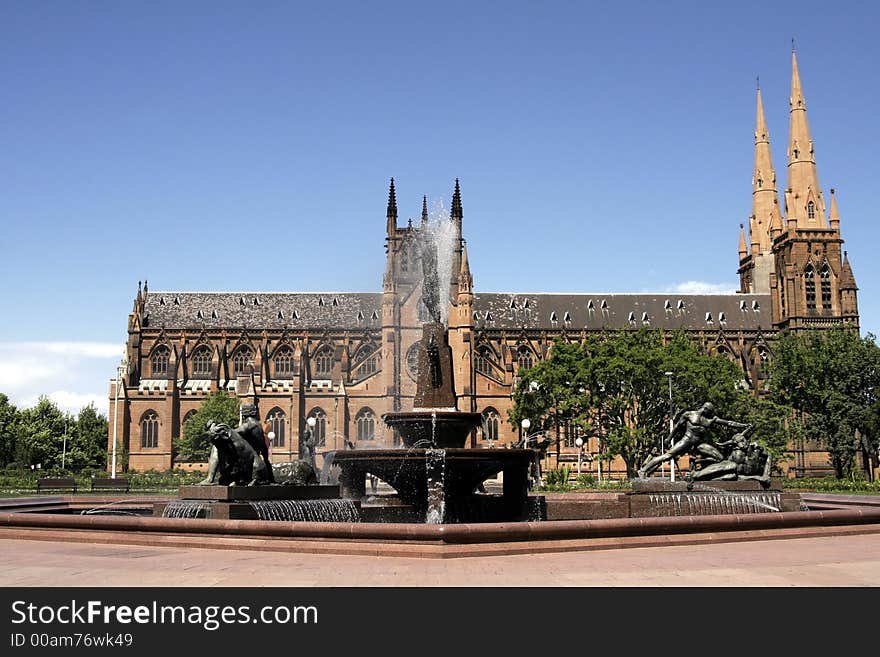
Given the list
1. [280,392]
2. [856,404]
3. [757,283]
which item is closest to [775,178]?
[757,283]

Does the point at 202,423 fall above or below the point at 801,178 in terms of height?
below

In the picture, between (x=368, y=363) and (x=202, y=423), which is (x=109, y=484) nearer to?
(x=202, y=423)

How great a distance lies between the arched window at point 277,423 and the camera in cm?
9181

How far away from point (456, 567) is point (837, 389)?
66.2 meters

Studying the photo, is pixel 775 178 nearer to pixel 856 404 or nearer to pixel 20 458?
pixel 856 404

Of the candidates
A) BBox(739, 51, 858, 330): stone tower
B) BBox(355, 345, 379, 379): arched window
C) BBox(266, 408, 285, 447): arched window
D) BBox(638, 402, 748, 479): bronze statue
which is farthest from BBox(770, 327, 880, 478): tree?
BBox(638, 402, 748, 479): bronze statue

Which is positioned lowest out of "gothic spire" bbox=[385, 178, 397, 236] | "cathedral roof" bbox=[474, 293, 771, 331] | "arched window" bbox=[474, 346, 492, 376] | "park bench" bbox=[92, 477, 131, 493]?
"park bench" bbox=[92, 477, 131, 493]

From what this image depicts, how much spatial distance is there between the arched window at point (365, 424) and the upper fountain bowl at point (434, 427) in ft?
213

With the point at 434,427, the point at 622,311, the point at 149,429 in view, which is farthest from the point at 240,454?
the point at 622,311

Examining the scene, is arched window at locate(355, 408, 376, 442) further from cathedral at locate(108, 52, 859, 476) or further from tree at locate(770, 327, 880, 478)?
tree at locate(770, 327, 880, 478)

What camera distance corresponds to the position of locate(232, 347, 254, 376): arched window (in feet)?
332

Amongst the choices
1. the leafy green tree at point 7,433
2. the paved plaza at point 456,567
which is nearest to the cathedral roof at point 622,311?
the leafy green tree at point 7,433

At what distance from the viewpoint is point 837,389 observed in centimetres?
7150

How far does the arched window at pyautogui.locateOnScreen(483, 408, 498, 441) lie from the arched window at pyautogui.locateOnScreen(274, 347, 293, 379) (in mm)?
25390
